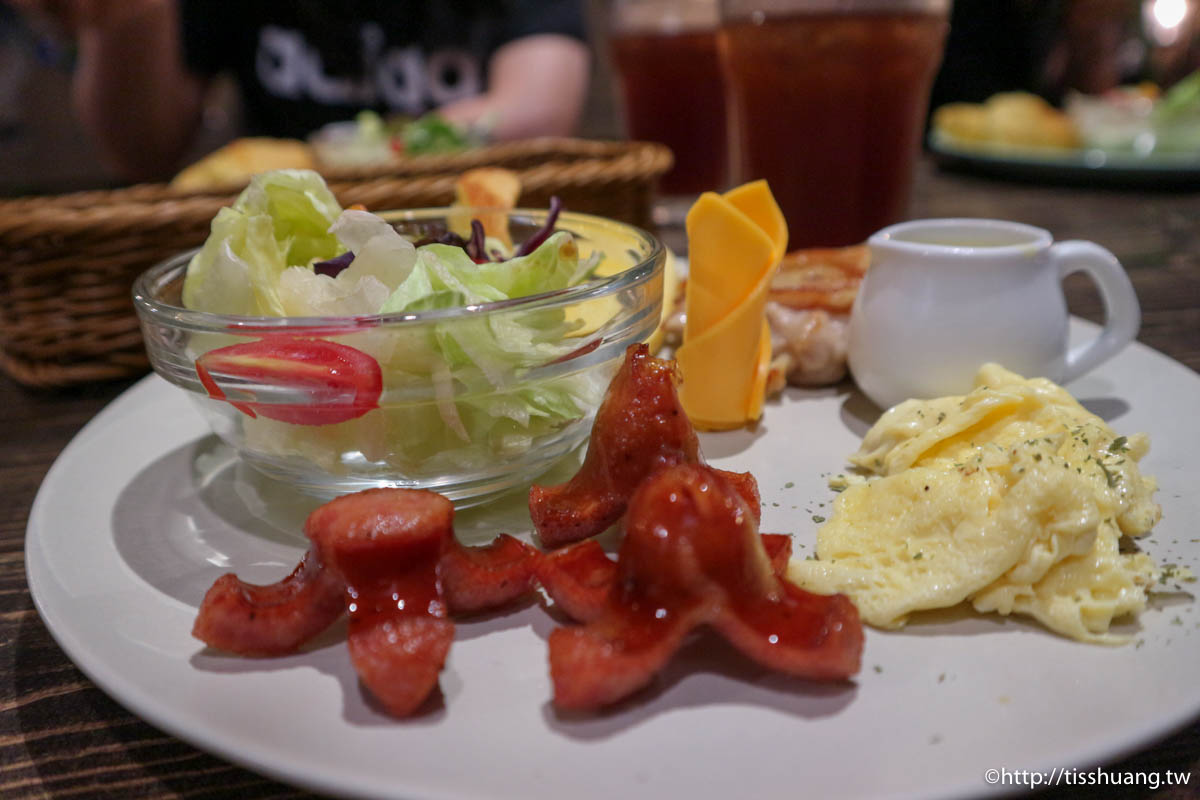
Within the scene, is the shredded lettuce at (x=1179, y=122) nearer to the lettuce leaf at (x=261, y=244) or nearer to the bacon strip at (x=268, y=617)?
the lettuce leaf at (x=261, y=244)

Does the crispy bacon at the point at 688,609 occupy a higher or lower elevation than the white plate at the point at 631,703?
higher

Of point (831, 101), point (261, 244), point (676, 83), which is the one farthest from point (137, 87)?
point (261, 244)

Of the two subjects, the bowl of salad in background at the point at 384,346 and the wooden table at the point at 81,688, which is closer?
the wooden table at the point at 81,688

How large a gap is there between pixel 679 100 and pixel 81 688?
2977mm

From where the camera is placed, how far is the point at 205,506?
137 cm

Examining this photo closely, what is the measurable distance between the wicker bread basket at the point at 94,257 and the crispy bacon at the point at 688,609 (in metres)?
1.41

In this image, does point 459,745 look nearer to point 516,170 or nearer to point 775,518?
point 775,518

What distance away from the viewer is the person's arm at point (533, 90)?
14.9ft

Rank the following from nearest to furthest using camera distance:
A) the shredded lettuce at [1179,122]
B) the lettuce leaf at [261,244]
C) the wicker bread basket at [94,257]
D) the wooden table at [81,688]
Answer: the wooden table at [81,688] → the lettuce leaf at [261,244] → the wicker bread basket at [94,257] → the shredded lettuce at [1179,122]

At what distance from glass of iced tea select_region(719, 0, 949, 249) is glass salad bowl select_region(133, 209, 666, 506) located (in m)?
1.43

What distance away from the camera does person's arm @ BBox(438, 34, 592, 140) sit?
454 centimetres

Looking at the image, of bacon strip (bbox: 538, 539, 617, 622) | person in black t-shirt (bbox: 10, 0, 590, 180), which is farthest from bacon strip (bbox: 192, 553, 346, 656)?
person in black t-shirt (bbox: 10, 0, 590, 180)

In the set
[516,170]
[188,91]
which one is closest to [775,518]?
[516,170]

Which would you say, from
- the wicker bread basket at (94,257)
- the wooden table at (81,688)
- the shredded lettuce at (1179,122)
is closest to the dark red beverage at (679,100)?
the wicker bread basket at (94,257)
